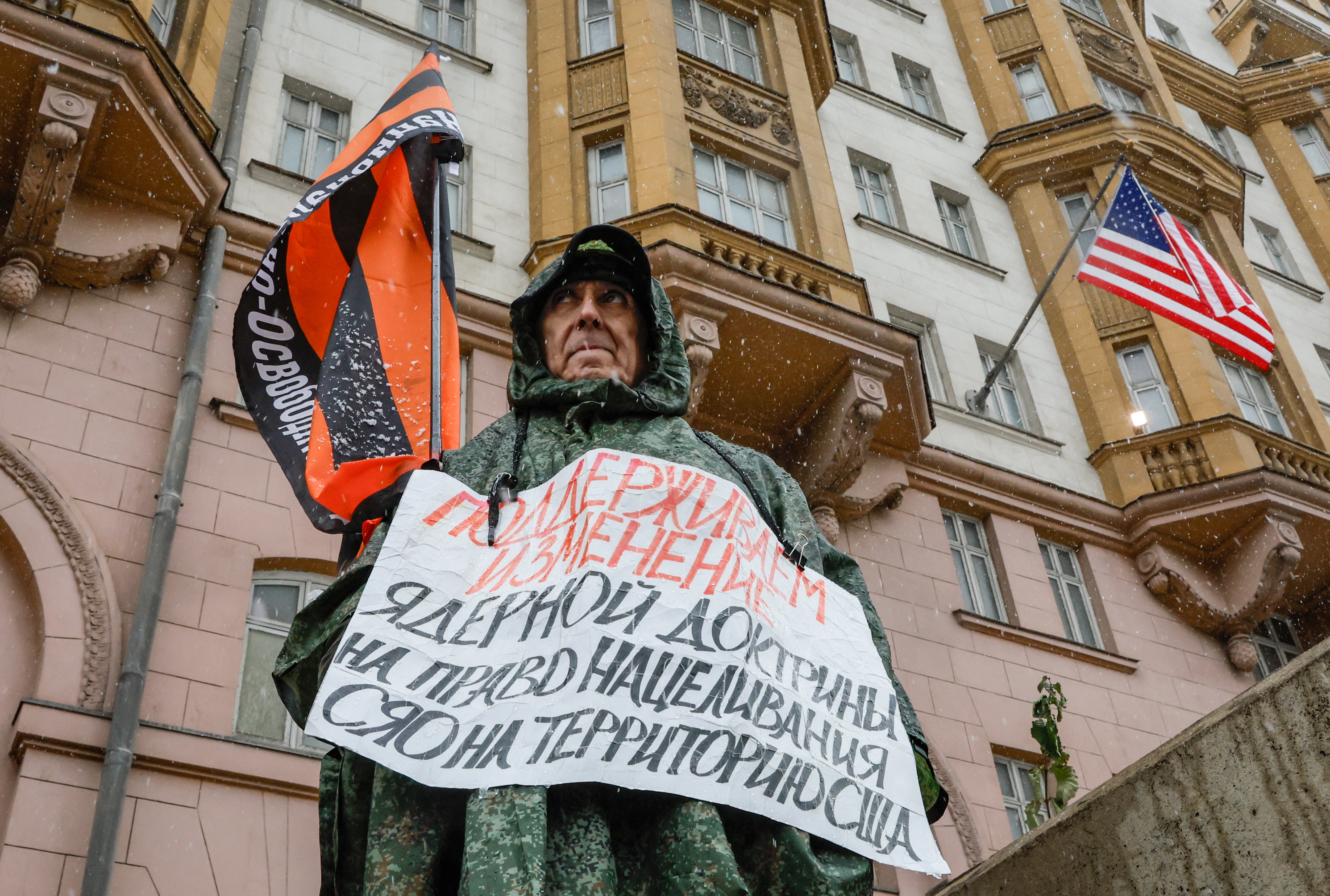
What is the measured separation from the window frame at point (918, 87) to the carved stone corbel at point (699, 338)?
8.72m

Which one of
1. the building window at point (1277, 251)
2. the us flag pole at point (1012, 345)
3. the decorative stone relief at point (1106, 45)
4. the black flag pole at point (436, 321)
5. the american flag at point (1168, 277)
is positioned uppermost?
the decorative stone relief at point (1106, 45)

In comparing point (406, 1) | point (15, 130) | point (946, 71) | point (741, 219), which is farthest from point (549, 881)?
point (946, 71)

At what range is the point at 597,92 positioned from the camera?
1391 centimetres

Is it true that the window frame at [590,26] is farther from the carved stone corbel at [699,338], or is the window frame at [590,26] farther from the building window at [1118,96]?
the building window at [1118,96]

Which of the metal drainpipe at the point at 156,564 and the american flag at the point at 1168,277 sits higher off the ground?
the american flag at the point at 1168,277

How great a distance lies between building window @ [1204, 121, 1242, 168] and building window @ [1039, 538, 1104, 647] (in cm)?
1335

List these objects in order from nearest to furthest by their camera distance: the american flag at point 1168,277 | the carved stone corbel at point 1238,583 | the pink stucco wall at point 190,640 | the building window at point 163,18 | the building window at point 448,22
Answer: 1. the pink stucco wall at point 190,640
2. the building window at point 163,18
3. the american flag at point 1168,277
4. the carved stone corbel at point 1238,583
5. the building window at point 448,22

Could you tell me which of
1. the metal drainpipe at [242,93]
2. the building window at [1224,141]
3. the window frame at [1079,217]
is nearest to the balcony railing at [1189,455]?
the window frame at [1079,217]

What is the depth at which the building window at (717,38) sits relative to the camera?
15.1m

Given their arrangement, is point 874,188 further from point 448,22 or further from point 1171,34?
point 1171,34

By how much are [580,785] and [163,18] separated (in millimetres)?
10242

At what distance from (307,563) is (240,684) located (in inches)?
44.2

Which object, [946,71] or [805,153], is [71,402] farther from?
[946,71]

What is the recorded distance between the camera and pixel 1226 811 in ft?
7.79
